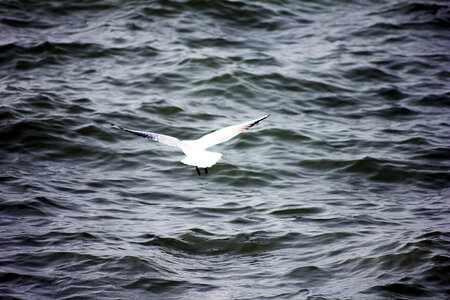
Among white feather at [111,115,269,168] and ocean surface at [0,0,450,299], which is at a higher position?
white feather at [111,115,269,168]

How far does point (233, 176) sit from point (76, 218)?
2190mm

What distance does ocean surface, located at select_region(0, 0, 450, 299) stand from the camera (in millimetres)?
5340

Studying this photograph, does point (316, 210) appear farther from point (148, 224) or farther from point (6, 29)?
point (6, 29)

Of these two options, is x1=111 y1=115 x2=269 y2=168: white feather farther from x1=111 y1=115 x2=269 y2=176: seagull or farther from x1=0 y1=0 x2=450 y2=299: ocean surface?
x1=0 y1=0 x2=450 y2=299: ocean surface

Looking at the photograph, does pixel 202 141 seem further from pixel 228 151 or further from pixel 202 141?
pixel 228 151

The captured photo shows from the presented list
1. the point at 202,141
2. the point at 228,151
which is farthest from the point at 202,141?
the point at 228,151

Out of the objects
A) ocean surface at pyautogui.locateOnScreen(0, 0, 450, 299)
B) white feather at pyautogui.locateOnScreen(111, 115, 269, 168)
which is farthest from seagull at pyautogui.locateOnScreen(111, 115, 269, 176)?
ocean surface at pyautogui.locateOnScreen(0, 0, 450, 299)

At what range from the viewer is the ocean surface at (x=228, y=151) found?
534cm

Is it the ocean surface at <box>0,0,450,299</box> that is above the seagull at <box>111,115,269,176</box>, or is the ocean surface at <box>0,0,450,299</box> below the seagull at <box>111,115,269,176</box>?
below

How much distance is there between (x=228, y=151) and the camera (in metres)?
8.30

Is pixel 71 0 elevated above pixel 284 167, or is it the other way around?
pixel 71 0

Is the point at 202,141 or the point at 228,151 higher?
the point at 202,141

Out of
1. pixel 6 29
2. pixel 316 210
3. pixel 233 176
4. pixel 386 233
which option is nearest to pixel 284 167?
pixel 233 176

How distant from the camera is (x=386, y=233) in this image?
595cm
